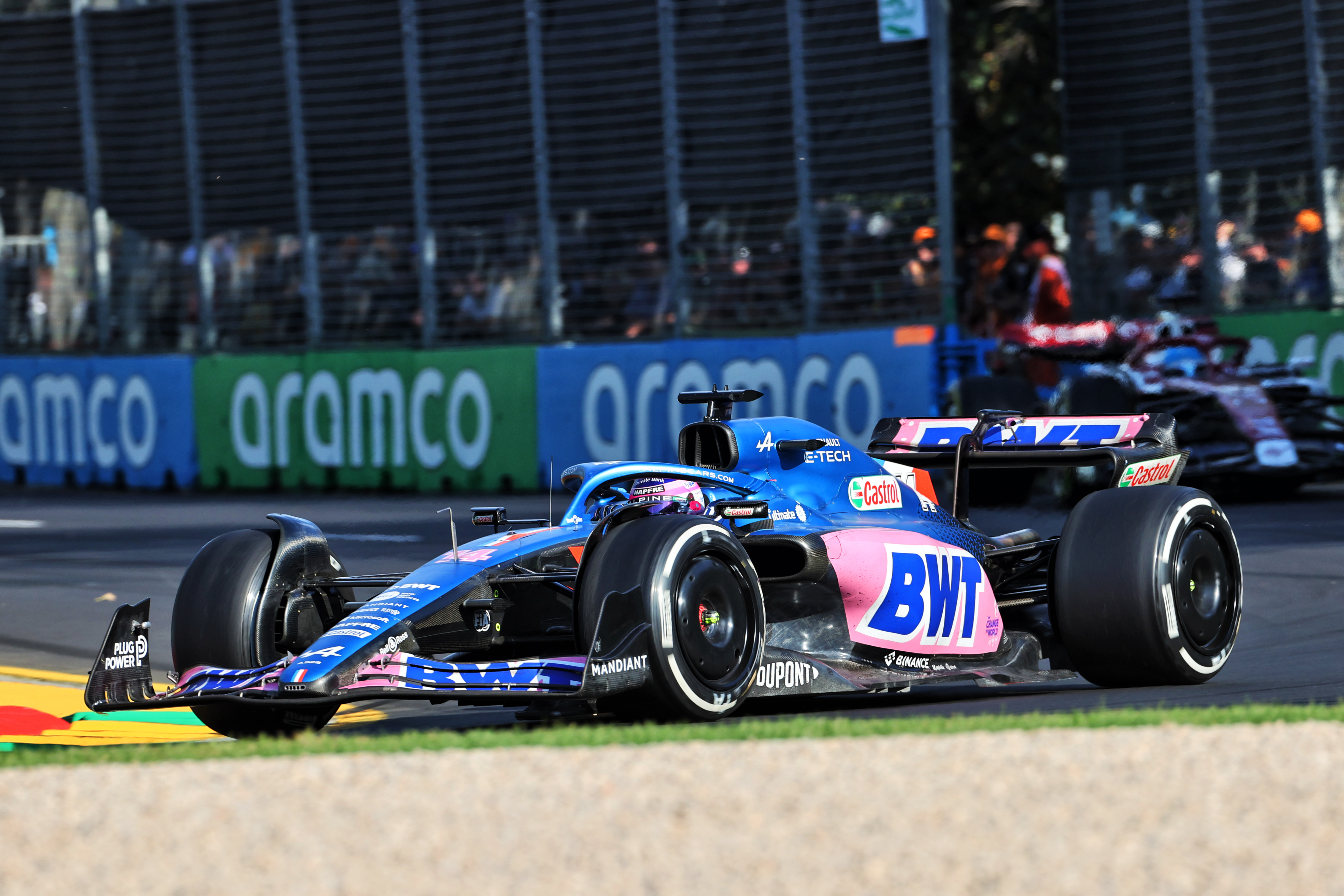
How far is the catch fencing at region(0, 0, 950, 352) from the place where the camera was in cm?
1564

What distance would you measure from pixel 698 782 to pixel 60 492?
15.9m

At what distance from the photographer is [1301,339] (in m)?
14.9

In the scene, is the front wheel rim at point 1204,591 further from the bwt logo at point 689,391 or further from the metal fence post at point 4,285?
the metal fence post at point 4,285

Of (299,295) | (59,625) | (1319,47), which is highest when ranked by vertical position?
(1319,47)

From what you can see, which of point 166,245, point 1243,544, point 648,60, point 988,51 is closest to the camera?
point 1243,544

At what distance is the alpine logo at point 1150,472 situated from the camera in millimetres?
7641

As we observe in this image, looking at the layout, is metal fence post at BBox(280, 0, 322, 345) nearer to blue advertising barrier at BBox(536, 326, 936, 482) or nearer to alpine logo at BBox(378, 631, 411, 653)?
blue advertising barrier at BBox(536, 326, 936, 482)

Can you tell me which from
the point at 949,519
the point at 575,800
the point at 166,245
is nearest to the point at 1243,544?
the point at 949,519

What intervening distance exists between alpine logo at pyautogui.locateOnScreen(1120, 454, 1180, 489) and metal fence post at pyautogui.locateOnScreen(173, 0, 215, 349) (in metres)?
13.2

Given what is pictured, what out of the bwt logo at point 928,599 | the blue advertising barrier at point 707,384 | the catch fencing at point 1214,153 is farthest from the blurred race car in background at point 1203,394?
the bwt logo at point 928,599

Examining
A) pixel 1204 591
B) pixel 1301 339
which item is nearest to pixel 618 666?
pixel 1204 591

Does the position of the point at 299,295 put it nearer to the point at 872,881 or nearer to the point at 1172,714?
the point at 1172,714

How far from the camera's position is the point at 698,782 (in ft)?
15.3

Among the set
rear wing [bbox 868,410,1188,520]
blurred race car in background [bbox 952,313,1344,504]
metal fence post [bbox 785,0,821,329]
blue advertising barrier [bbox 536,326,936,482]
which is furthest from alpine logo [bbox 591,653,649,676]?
metal fence post [bbox 785,0,821,329]
